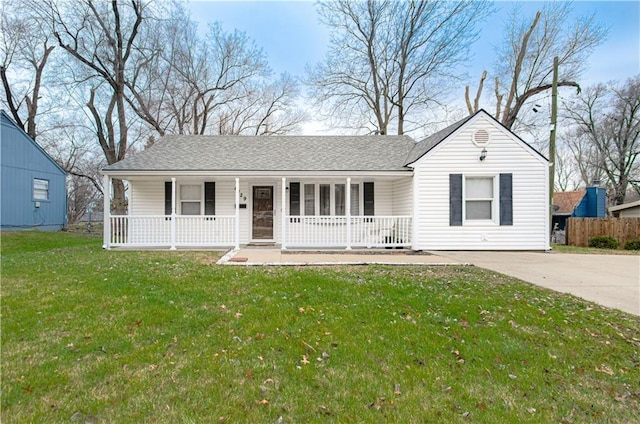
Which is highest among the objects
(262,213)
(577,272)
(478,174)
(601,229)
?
(478,174)

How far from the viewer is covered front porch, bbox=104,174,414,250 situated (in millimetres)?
10625

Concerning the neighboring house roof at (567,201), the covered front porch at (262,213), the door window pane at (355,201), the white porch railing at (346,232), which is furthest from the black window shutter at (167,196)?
the neighboring house roof at (567,201)

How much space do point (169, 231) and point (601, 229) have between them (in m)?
17.2

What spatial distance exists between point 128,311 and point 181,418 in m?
2.43

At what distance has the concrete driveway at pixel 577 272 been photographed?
5.39 m

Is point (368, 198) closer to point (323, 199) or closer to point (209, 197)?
point (323, 199)

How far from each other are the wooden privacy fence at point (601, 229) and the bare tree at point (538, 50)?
8142 millimetres

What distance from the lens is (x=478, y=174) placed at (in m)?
10.3

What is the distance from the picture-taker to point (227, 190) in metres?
11.6

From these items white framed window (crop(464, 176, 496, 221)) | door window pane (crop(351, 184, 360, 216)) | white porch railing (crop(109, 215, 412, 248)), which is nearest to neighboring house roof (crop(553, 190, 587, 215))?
white framed window (crop(464, 176, 496, 221))

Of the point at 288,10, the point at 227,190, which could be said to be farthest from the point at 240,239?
the point at 288,10

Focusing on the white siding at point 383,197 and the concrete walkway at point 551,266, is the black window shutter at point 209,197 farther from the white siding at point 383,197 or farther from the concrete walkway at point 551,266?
the white siding at point 383,197

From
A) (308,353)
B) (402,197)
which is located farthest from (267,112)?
(308,353)

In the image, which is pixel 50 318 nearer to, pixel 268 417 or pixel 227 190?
pixel 268 417
